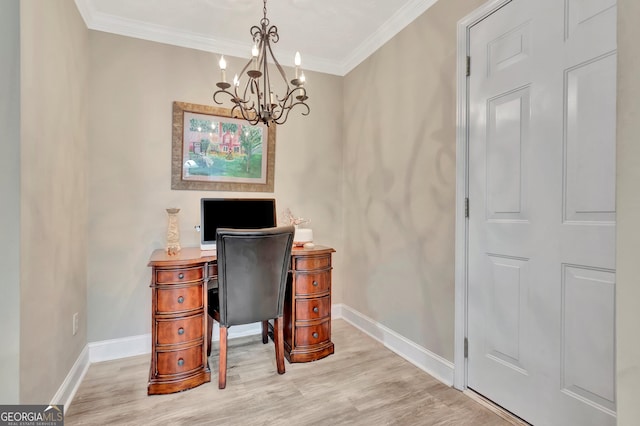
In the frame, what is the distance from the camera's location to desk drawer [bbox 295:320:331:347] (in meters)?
2.44

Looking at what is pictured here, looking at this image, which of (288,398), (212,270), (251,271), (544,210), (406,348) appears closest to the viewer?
(544,210)

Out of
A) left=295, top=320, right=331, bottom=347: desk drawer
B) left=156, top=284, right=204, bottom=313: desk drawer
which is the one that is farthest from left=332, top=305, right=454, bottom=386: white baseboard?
left=156, top=284, right=204, bottom=313: desk drawer

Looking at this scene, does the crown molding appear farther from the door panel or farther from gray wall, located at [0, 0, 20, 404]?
gray wall, located at [0, 0, 20, 404]

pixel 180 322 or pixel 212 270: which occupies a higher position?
pixel 212 270

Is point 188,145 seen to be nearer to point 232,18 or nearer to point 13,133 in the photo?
point 232,18

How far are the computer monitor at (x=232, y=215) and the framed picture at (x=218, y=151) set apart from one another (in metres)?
0.26

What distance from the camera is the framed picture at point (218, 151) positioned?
270 cm

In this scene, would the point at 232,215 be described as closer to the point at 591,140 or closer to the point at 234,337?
the point at 234,337

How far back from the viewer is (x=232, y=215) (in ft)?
8.69

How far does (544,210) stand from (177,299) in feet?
7.20

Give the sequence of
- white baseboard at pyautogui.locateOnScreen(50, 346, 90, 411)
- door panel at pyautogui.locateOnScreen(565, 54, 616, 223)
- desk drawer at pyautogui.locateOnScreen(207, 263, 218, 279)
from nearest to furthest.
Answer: door panel at pyautogui.locateOnScreen(565, 54, 616, 223) < white baseboard at pyautogui.locateOnScreen(50, 346, 90, 411) < desk drawer at pyautogui.locateOnScreen(207, 263, 218, 279)

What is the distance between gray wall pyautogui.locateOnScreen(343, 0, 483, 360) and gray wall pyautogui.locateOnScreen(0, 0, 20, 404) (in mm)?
2261

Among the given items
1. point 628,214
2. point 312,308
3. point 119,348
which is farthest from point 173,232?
point 628,214

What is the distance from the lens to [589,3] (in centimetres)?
139
